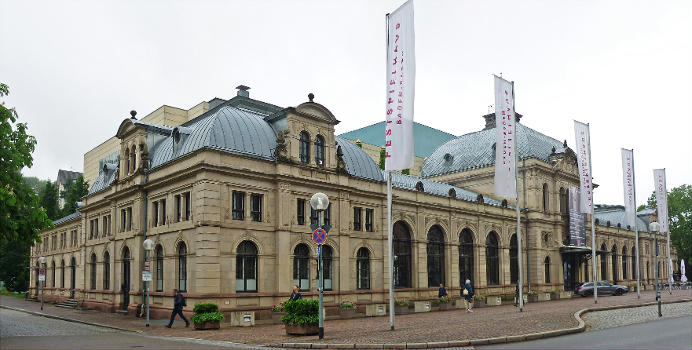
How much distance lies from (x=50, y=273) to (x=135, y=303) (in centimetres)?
2912

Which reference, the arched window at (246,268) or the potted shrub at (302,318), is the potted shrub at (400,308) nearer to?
the arched window at (246,268)

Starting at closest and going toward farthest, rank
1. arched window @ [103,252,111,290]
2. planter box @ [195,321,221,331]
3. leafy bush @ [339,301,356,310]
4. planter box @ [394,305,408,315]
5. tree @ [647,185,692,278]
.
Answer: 1. planter box @ [195,321,221,331]
2. leafy bush @ [339,301,356,310]
3. planter box @ [394,305,408,315]
4. arched window @ [103,252,111,290]
5. tree @ [647,185,692,278]

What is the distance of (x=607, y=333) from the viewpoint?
2228 cm

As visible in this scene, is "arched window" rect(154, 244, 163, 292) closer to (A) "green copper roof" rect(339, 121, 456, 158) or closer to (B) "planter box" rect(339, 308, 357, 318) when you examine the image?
(B) "planter box" rect(339, 308, 357, 318)

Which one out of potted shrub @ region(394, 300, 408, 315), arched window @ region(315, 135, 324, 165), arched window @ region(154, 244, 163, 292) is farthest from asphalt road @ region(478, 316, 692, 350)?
arched window @ region(154, 244, 163, 292)

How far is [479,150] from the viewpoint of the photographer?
204 ft

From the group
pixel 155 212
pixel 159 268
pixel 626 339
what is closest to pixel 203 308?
pixel 159 268

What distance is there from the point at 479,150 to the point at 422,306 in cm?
2809

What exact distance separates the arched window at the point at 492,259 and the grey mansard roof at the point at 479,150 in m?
9.83

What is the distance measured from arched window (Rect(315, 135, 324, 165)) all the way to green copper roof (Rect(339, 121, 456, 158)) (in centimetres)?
4757

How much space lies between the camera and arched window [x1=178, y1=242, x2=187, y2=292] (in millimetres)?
31672

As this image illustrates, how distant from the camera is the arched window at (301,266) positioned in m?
33.8

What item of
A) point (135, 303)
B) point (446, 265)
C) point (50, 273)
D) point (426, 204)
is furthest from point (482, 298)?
point (50, 273)

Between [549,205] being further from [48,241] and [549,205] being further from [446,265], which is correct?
[48,241]
